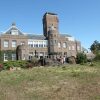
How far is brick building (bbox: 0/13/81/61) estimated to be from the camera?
64125 millimetres

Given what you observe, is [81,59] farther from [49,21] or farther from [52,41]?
[49,21]

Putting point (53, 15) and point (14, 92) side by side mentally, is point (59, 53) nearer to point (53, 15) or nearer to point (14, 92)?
point (53, 15)

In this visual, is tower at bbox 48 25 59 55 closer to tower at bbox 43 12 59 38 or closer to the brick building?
the brick building

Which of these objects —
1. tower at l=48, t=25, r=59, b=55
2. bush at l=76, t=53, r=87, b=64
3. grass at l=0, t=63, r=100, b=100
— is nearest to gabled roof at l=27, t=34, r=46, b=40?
tower at l=48, t=25, r=59, b=55

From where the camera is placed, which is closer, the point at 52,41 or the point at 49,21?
the point at 52,41

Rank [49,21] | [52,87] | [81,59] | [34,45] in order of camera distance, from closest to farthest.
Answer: [52,87] → [81,59] → [34,45] → [49,21]

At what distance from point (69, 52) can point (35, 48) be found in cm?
1017

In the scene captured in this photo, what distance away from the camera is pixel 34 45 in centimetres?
6794

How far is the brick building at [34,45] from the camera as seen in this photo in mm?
64125

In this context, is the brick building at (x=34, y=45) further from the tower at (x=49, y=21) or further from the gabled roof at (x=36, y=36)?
the tower at (x=49, y=21)

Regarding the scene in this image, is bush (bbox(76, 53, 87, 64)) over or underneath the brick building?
underneath

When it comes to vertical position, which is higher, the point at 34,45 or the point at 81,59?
the point at 34,45

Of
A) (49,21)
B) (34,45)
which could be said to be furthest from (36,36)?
(49,21)

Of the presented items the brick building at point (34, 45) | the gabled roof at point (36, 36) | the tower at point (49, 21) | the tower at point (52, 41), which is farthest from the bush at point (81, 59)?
the tower at point (49, 21)
